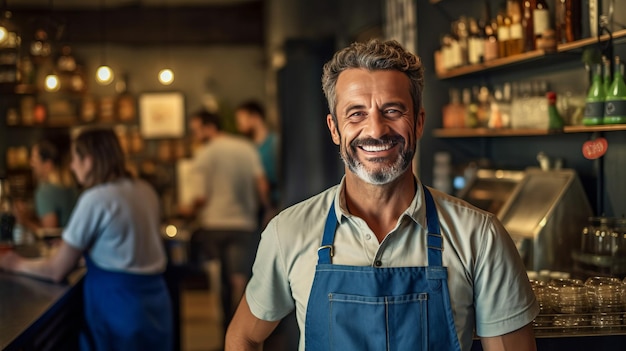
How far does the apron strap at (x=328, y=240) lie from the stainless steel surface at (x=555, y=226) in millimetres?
1664

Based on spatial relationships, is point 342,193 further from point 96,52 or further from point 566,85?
point 96,52

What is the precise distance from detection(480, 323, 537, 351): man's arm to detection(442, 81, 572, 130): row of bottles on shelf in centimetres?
179

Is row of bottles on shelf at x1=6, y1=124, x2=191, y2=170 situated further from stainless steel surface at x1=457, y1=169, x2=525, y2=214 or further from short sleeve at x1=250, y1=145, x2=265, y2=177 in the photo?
stainless steel surface at x1=457, y1=169, x2=525, y2=214

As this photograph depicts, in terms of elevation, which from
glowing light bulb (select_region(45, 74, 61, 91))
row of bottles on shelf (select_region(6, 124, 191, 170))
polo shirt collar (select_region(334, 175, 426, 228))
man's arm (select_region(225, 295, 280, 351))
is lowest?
man's arm (select_region(225, 295, 280, 351))

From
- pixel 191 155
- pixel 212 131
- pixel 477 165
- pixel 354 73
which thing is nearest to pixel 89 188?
→ pixel 477 165

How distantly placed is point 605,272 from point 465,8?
2.43 meters

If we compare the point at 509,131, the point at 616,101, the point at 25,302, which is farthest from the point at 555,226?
the point at 25,302

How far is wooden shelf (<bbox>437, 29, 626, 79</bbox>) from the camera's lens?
3.46 metres

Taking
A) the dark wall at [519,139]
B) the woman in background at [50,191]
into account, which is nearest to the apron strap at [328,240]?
the dark wall at [519,139]

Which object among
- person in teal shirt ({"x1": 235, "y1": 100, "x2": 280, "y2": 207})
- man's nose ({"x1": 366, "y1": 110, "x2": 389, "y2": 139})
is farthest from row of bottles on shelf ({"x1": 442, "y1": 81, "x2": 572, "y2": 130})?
person in teal shirt ({"x1": 235, "y1": 100, "x2": 280, "y2": 207})

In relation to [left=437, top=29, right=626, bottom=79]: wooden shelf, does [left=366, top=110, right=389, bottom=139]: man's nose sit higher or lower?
lower

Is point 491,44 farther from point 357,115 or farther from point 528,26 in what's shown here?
point 357,115

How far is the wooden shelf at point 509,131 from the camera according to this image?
335 cm

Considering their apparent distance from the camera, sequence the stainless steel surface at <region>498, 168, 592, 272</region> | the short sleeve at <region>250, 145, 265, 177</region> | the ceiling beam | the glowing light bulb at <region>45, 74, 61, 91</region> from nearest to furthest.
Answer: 1. the stainless steel surface at <region>498, 168, 592, 272</region>
2. the glowing light bulb at <region>45, 74, 61, 91</region>
3. the short sleeve at <region>250, 145, 265, 177</region>
4. the ceiling beam
